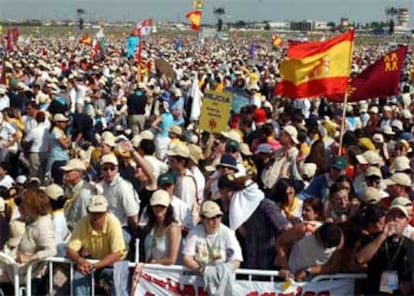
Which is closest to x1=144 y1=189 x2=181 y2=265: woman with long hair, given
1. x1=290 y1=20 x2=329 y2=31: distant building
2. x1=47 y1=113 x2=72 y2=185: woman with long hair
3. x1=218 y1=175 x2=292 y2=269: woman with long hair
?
x1=218 y1=175 x2=292 y2=269: woman with long hair

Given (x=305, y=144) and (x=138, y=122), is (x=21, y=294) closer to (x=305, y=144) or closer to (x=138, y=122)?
(x=305, y=144)

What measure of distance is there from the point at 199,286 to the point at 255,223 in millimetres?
782

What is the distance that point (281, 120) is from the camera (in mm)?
12445

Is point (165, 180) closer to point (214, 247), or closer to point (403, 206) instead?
point (214, 247)

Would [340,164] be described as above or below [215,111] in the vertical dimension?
below

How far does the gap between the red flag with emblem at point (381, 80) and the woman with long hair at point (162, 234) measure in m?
5.49

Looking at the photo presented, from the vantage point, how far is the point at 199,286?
6.27 meters

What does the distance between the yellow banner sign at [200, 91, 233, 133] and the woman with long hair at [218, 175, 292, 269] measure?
4012 millimetres

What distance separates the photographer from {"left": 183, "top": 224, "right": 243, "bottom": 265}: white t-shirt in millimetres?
6270

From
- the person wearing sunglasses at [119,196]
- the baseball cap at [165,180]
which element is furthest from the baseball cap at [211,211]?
the person wearing sunglasses at [119,196]

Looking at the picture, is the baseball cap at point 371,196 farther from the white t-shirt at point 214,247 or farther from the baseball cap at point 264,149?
the baseball cap at point 264,149

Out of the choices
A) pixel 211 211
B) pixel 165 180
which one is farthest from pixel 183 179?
pixel 211 211

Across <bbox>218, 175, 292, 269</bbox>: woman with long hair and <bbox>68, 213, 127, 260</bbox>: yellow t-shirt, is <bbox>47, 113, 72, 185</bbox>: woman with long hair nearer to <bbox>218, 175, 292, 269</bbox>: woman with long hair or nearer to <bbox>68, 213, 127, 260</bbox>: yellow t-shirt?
<bbox>68, 213, 127, 260</bbox>: yellow t-shirt

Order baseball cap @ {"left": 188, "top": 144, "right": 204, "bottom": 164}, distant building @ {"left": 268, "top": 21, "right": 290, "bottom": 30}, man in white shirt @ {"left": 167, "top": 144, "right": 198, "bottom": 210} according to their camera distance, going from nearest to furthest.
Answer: man in white shirt @ {"left": 167, "top": 144, "right": 198, "bottom": 210} < baseball cap @ {"left": 188, "top": 144, "right": 204, "bottom": 164} < distant building @ {"left": 268, "top": 21, "right": 290, "bottom": 30}
